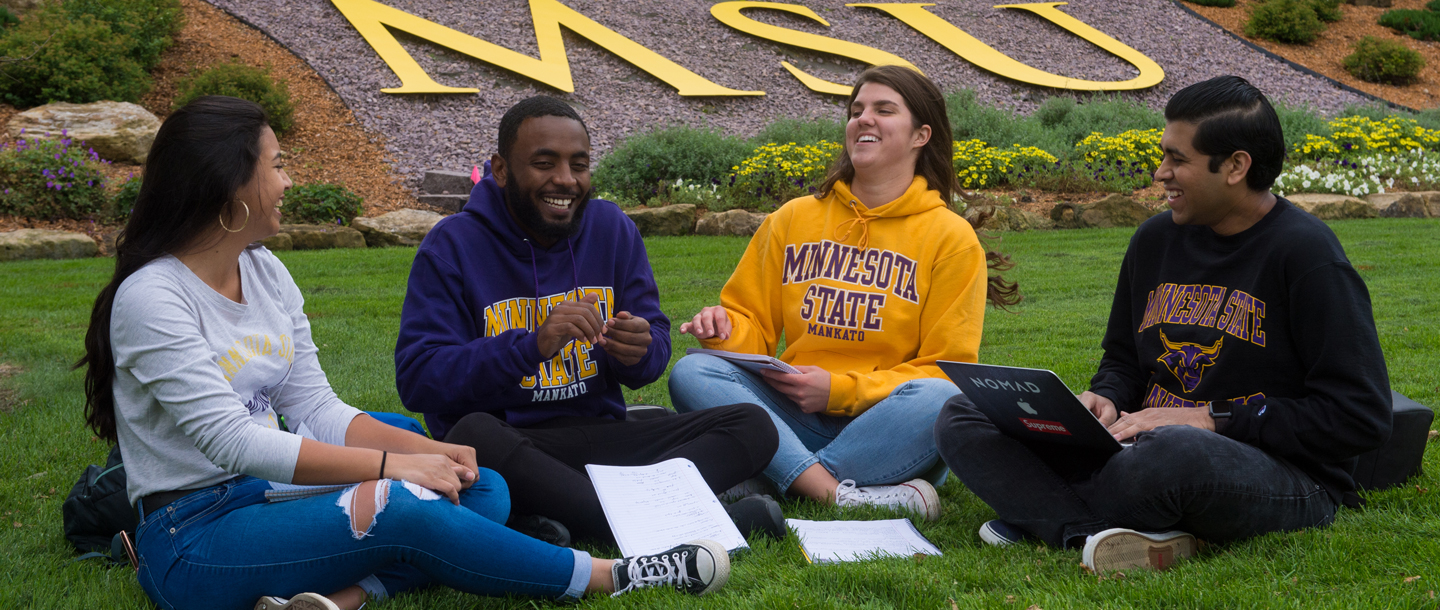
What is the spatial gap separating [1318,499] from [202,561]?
2790 millimetres

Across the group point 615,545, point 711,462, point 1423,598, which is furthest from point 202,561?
point 1423,598

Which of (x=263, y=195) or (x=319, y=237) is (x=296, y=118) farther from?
(x=263, y=195)

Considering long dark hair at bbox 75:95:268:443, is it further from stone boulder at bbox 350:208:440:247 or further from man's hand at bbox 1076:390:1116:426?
stone boulder at bbox 350:208:440:247

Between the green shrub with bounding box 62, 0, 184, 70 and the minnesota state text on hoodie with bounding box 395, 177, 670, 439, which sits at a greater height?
the green shrub with bounding box 62, 0, 184, 70

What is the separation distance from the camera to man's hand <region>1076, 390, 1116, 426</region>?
9.43 ft

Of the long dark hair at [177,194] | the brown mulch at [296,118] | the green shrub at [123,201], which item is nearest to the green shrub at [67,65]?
the brown mulch at [296,118]

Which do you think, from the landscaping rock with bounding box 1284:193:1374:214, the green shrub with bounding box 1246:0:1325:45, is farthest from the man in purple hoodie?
the green shrub with bounding box 1246:0:1325:45

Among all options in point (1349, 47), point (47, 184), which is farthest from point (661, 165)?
point (1349, 47)

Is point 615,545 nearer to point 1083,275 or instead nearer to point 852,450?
point 852,450

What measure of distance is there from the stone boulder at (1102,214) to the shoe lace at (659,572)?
920cm

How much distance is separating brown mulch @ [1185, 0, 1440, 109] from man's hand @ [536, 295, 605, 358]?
A: 20.1 metres

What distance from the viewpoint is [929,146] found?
3773mm

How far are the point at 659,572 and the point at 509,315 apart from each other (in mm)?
1173

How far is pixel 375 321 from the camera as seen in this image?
21.8 feet
